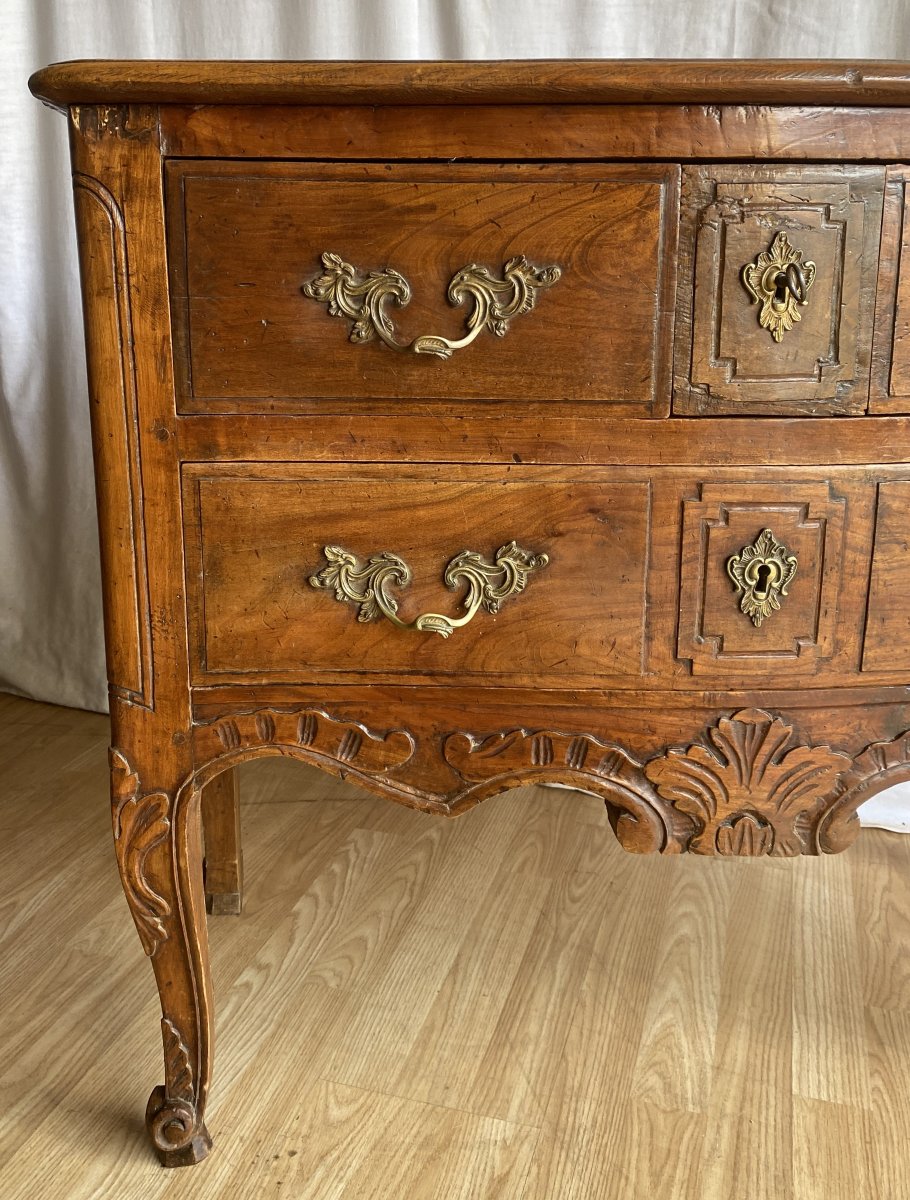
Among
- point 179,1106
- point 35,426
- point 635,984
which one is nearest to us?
point 179,1106

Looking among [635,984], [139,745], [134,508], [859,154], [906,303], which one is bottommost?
[635,984]

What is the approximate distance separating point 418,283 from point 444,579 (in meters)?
0.23

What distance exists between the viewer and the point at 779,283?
857mm

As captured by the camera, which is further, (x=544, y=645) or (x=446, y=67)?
(x=544, y=645)

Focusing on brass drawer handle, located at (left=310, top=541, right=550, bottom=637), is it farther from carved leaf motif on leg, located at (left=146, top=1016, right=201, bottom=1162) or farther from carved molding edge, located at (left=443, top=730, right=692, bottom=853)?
carved leaf motif on leg, located at (left=146, top=1016, right=201, bottom=1162)

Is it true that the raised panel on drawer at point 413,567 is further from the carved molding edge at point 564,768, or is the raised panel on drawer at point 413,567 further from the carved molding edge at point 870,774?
the carved molding edge at point 870,774

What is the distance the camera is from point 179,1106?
1.07 metres

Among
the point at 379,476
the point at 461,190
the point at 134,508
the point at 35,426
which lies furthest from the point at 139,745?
the point at 35,426

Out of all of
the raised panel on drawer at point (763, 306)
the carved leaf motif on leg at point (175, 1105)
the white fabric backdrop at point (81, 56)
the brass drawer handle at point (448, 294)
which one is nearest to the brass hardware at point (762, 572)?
the raised panel on drawer at point (763, 306)

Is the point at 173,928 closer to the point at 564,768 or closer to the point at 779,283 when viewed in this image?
the point at 564,768

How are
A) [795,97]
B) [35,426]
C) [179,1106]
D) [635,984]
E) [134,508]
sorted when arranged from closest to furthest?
1. [795,97]
2. [134,508]
3. [179,1106]
4. [635,984]
5. [35,426]

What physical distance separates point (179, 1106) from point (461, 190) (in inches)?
33.0

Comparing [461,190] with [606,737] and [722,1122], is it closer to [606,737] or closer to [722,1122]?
[606,737]

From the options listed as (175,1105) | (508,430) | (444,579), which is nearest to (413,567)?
(444,579)
